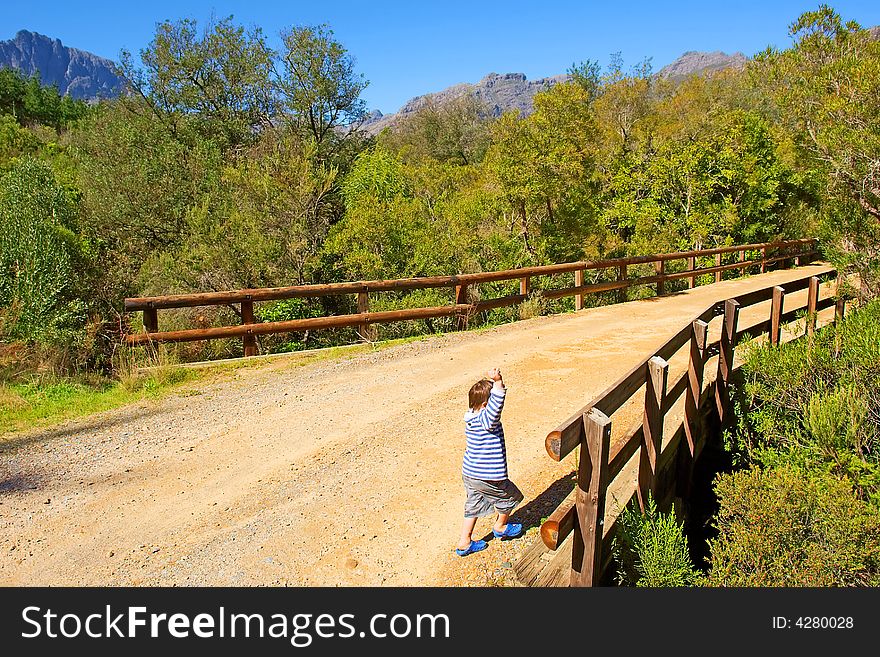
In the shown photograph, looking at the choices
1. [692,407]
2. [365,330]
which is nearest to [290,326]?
[365,330]

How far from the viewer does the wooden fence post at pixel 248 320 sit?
10656mm

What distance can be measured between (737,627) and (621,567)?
A: 3.09 feet

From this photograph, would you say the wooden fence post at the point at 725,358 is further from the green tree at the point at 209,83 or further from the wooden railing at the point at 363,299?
the green tree at the point at 209,83

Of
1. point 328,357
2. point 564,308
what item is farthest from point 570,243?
point 328,357

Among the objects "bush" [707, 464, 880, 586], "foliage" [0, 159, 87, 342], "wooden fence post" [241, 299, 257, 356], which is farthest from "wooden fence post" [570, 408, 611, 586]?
"foliage" [0, 159, 87, 342]

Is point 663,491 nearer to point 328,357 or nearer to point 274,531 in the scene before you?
point 274,531

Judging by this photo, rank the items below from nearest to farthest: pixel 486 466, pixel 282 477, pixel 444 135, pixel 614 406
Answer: pixel 614 406 → pixel 486 466 → pixel 282 477 → pixel 444 135

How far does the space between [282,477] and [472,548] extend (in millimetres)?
2299

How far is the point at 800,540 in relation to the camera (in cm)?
525

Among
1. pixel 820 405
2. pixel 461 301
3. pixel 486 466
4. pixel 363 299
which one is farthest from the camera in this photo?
pixel 461 301

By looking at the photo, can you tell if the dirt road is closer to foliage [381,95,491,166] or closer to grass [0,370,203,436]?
grass [0,370,203,436]

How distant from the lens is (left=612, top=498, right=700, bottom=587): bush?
4.74 meters

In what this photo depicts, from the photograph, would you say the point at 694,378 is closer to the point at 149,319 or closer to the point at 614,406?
the point at 614,406

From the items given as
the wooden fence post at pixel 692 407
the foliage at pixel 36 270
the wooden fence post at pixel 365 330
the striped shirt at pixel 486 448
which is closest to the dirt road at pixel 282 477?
the striped shirt at pixel 486 448
